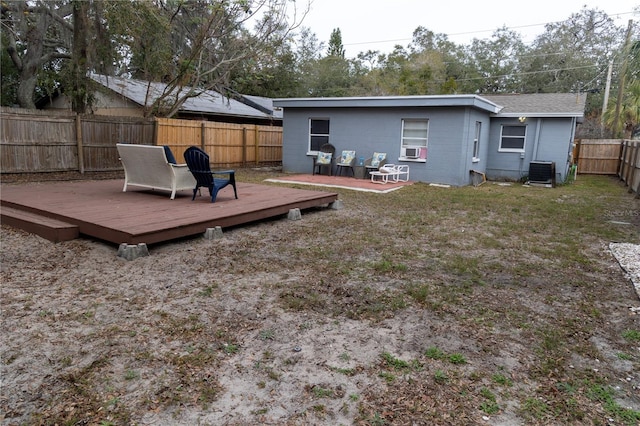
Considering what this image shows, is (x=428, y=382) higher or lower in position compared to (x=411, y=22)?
lower

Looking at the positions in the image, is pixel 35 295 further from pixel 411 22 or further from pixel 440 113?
pixel 411 22

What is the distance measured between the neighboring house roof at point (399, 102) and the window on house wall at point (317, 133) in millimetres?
573

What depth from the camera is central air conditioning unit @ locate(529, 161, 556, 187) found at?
1305 cm

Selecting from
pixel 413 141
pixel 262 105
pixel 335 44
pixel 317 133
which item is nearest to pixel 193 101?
pixel 262 105

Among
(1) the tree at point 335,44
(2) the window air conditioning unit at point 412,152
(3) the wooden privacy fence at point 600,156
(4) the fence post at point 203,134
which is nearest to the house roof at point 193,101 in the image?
(4) the fence post at point 203,134

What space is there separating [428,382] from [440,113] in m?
10.7

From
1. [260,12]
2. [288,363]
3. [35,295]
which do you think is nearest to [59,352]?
[35,295]

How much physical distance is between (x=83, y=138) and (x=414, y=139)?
898 centimetres

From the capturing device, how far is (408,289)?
3.89 meters

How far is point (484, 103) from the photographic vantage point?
1216cm

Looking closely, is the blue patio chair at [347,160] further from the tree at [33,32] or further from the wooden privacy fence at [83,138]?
the tree at [33,32]

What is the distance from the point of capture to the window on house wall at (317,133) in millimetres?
14055

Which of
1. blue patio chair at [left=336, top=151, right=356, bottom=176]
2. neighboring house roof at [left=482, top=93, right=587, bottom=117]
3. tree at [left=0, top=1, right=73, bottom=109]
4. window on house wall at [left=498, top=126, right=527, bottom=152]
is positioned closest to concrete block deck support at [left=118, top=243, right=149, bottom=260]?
tree at [left=0, top=1, right=73, bottom=109]

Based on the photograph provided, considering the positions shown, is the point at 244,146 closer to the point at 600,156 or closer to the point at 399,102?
the point at 399,102
